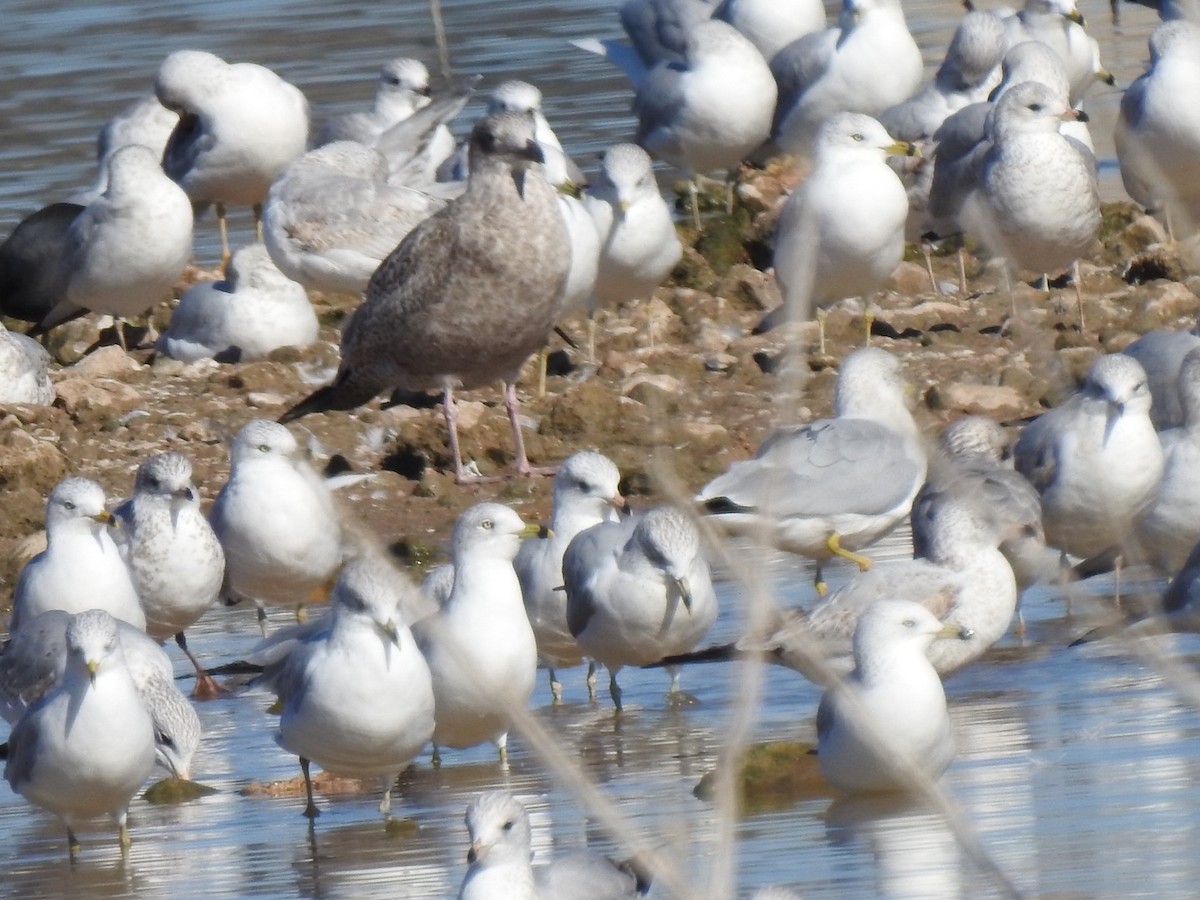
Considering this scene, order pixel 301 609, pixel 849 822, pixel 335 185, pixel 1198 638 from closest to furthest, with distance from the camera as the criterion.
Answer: pixel 849 822 → pixel 1198 638 → pixel 301 609 → pixel 335 185

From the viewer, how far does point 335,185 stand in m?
12.1

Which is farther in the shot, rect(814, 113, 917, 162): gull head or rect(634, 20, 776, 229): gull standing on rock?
rect(634, 20, 776, 229): gull standing on rock

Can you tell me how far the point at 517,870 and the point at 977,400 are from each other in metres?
5.92

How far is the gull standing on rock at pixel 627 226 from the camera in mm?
11352

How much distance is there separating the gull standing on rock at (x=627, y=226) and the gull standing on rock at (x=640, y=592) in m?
4.23

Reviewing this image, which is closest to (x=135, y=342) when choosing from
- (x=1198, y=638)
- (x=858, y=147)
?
(x=858, y=147)

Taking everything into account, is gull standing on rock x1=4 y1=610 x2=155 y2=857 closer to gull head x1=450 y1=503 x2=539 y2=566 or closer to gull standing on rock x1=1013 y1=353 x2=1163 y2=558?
gull head x1=450 y1=503 x2=539 y2=566

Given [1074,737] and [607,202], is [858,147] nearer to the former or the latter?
[607,202]

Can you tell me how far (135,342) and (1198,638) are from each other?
7.26 metres

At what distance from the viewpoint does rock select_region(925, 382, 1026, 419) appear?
398 inches

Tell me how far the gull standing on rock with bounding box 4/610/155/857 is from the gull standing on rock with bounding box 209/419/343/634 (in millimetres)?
2118

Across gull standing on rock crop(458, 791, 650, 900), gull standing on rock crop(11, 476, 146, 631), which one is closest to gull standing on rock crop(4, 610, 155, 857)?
gull standing on rock crop(11, 476, 146, 631)

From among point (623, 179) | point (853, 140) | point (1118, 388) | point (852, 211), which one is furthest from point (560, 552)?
point (623, 179)

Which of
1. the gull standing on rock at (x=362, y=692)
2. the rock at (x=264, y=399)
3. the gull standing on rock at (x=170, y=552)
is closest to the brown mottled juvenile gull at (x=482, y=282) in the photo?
the rock at (x=264, y=399)
